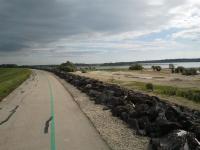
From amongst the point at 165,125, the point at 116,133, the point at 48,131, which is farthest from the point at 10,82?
the point at 165,125

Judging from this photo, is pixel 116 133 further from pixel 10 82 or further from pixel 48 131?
pixel 10 82

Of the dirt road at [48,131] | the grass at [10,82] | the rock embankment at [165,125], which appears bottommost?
the grass at [10,82]

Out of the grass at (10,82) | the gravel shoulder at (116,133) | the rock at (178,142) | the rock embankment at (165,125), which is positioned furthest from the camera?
the grass at (10,82)

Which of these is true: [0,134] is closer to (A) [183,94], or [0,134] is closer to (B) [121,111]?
(B) [121,111]

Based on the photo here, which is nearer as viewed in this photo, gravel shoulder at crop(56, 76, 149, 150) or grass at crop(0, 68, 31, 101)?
gravel shoulder at crop(56, 76, 149, 150)

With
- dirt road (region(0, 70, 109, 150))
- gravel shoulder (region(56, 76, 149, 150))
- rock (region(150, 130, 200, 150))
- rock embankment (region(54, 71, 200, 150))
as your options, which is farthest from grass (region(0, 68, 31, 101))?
rock (region(150, 130, 200, 150))

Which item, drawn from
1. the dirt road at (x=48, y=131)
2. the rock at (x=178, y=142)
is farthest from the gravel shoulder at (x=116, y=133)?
the rock at (x=178, y=142)

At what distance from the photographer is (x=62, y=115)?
15.3 metres

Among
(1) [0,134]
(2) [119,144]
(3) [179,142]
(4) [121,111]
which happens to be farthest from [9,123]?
(3) [179,142]

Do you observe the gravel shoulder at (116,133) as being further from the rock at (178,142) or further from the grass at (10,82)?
the grass at (10,82)

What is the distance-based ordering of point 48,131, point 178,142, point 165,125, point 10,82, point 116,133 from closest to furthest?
1. point 178,142
2. point 165,125
3. point 116,133
4. point 48,131
5. point 10,82

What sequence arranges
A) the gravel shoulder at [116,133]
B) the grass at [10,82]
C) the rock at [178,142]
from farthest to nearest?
the grass at [10,82] → the gravel shoulder at [116,133] → the rock at [178,142]

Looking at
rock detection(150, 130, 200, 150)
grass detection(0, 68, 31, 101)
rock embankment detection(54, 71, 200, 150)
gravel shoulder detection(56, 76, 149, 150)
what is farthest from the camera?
grass detection(0, 68, 31, 101)

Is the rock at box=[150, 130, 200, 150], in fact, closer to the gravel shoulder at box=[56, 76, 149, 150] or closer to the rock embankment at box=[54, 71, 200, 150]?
the rock embankment at box=[54, 71, 200, 150]
